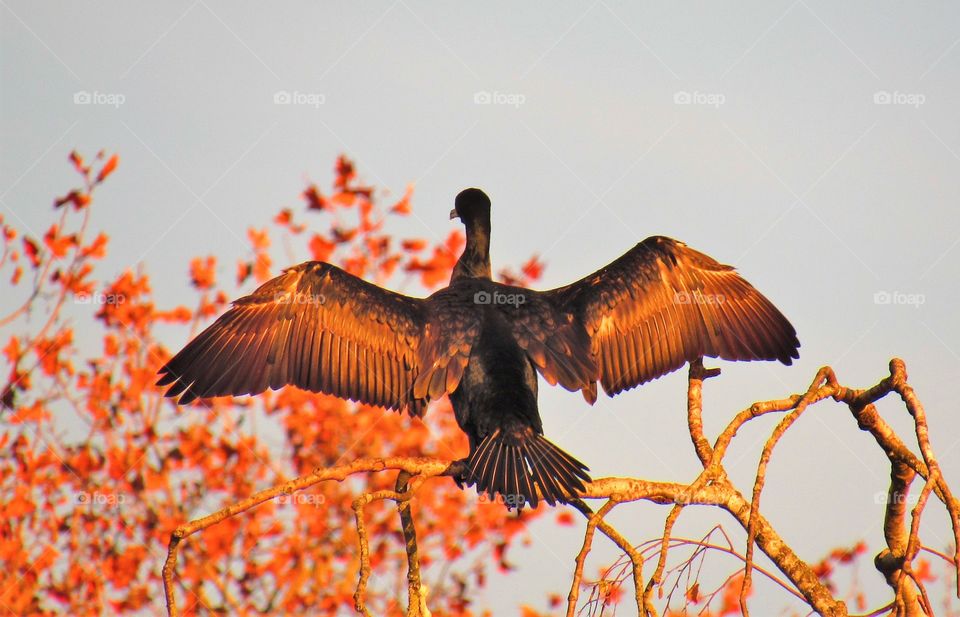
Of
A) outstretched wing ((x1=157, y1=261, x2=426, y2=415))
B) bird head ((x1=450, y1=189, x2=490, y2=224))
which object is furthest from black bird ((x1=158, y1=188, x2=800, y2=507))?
bird head ((x1=450, y1=189, x2=490, y2=224))

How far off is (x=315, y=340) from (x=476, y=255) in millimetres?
1101

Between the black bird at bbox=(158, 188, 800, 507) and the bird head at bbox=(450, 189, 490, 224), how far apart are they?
1.81 ft

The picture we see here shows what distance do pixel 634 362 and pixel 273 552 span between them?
9.89 feet

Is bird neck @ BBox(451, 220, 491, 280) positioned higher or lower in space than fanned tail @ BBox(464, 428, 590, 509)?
higher

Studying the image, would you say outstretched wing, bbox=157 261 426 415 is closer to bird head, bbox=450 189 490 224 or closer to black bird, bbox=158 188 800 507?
black bird, bbox=158 188 800 507

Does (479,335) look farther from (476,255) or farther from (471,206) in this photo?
(471,206)

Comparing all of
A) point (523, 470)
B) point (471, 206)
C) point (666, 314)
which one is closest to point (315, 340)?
point (471, 206)

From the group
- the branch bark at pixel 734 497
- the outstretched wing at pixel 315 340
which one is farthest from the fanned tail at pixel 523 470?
the outstretched wing at pixel 315 340

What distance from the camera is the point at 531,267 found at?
25.8 feet

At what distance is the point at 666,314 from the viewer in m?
5.68

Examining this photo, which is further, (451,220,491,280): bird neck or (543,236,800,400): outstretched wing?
(451,220,491,280): bird neck

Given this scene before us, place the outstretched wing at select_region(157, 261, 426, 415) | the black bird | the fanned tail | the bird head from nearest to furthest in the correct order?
the fanned tail → the black bird → the outstretched wing at select_region(157, 261, 426, 415) → the bird head

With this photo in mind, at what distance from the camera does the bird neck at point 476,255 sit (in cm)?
607

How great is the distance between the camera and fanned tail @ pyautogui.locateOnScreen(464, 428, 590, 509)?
4.07 m
